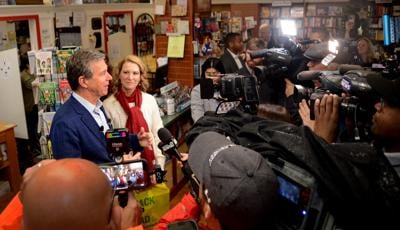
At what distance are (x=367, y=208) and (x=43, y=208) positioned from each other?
74 centimetres

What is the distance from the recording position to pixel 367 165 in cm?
101

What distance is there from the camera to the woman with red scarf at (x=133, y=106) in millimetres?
2838

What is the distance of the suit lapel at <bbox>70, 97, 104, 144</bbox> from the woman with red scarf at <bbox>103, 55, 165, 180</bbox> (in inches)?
22.9

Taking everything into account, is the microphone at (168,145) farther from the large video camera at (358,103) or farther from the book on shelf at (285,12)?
the book on shelf at (285,12)

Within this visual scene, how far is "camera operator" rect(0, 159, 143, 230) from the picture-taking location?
94 centimetres

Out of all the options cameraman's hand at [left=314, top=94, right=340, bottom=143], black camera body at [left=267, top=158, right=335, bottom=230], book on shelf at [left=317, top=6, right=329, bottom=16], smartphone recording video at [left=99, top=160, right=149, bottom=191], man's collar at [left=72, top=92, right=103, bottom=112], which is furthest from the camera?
book on shelf at [left=317, top=6, right=329, bottom=16]

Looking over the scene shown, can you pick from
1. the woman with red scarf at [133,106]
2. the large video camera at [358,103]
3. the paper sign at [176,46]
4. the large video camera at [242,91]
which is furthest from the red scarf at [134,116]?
the large video camera at [358,103]

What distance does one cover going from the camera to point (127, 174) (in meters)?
1.45

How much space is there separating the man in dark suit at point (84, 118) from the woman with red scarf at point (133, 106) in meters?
0.42

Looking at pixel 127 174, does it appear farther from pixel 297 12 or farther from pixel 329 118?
pixel 297 12

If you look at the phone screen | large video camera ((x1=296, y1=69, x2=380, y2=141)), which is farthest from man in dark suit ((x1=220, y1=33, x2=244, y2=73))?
the phone screen

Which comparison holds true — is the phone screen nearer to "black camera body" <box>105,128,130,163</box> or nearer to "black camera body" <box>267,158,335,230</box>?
"black camera body" <box>267,158,335,230</box>

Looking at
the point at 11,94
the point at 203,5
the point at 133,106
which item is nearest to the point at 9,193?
the point at 11,94

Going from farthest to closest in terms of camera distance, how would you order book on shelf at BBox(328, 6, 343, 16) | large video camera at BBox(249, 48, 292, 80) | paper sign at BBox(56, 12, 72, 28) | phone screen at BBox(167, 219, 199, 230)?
book on shelf at BBox(328, 6, 343, 16) → paper sign at BBox(56, 12, 72, 28) → large video camera at BBox(249, 48, 292, 80) → phone screen at BBox(167, 219, 199, 230)
